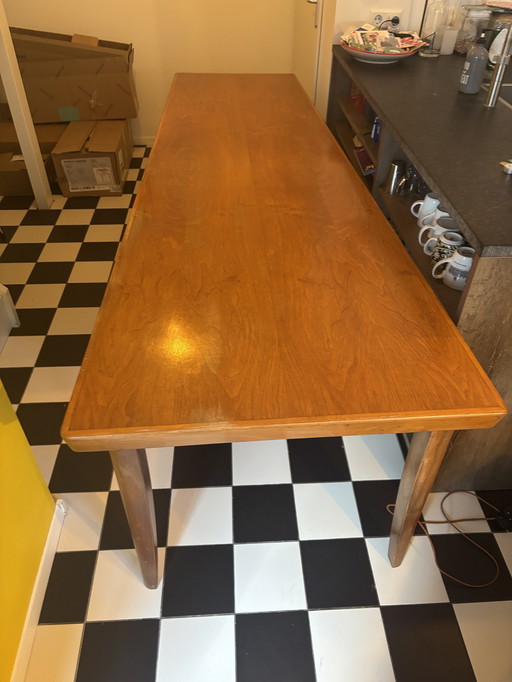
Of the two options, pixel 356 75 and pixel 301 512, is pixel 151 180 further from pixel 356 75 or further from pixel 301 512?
pixel 301 512

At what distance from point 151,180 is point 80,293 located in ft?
3.23

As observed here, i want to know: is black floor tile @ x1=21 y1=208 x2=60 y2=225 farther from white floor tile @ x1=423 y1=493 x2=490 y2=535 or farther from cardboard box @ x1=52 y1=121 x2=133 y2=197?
white floor tile @ x1=423 y1=493 x2=490 y2=535

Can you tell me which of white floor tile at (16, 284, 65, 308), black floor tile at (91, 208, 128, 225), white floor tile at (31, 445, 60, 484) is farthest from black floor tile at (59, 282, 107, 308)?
white floor tile at (31, 445, 60, 484)

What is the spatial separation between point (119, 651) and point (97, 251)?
204 centimetres

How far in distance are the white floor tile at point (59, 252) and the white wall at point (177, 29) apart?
5.22ft

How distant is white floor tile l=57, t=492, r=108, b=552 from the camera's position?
1578mm

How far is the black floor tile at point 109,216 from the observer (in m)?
3.13

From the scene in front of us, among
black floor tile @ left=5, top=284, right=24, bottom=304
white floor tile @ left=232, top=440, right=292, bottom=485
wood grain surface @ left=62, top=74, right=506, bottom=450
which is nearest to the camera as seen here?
wood grain surface @ left=62, top=74, right=506, bottom=450

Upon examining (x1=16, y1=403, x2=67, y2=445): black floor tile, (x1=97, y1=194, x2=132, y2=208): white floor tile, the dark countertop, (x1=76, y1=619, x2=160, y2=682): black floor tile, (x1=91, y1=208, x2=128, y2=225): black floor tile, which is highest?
the dark countertop

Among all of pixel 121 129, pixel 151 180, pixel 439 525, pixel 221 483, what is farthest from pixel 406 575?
pixel 121 129

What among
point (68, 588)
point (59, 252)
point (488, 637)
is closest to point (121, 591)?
point (68, 588)

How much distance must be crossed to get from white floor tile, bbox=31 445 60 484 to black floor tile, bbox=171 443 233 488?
16.2 inches

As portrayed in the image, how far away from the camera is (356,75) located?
7.16 feet

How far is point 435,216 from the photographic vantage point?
1.63 meters
